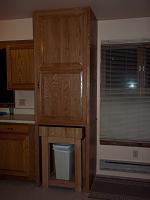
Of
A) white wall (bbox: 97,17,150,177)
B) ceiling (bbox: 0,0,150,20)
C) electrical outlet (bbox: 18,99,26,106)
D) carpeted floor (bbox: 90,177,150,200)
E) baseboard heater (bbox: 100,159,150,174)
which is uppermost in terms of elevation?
ceiling (bbox: 0,0,150,20)

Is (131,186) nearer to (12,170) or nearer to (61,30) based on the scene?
(12,170)

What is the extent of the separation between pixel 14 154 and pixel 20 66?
1268 mm

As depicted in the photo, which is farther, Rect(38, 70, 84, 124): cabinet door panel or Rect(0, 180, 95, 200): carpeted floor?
Rect(38, 70, 84, 124): cabinet door panel

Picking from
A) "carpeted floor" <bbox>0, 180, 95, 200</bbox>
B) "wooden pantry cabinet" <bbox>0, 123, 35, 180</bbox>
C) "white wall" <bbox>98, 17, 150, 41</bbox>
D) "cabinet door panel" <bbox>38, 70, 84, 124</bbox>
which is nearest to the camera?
"carpeted floor" <bbox>0, 180, 95, 200</bbox>

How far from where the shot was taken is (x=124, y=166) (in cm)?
319

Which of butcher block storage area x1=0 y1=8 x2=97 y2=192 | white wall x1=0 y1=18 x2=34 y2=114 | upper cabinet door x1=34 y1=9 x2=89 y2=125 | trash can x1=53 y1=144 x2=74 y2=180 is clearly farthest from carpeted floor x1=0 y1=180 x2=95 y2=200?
white wall x1=0 y1=18 x2=34 y2=114

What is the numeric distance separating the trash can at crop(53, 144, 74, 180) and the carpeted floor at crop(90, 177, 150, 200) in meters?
0.42

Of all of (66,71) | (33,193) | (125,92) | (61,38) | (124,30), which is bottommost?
(33,193)

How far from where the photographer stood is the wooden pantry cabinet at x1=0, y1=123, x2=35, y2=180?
292 centimetres

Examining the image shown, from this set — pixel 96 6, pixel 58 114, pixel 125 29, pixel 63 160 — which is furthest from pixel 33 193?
pixel 125 29

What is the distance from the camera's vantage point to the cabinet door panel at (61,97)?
9.00ft

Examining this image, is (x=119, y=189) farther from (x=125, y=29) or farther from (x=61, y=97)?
(x=125, y=29)

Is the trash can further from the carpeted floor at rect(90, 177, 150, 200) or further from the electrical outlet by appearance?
the electrical outlet

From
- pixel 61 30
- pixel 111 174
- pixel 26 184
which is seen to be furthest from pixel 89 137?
pixel 61 30
